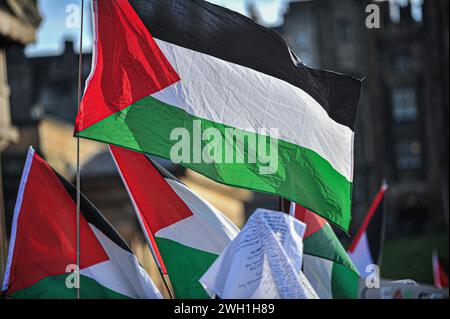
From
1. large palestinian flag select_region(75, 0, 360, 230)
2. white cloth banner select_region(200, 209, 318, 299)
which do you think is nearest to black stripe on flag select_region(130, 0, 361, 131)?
large palestinian flag select_region(75, 0, 360, 230)

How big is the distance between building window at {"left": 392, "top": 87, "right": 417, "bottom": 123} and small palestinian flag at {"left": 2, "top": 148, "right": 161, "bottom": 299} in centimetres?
5823

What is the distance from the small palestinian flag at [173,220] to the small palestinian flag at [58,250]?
295 mm

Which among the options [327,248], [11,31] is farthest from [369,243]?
[11,31]

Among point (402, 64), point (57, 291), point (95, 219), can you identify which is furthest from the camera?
point (402, 64)

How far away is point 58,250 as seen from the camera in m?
9.35

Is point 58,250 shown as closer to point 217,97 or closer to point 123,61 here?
point 123,61

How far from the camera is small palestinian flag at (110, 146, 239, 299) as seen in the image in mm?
9227

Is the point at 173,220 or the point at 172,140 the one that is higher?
the point at 172,140

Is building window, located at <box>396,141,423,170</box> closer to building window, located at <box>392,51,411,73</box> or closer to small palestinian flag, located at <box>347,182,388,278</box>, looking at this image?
building window, located at <box>392,51,411,73</box>

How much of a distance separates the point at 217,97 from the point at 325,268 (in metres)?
2.27

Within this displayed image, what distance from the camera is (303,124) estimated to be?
892cm

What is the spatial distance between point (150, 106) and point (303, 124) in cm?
127

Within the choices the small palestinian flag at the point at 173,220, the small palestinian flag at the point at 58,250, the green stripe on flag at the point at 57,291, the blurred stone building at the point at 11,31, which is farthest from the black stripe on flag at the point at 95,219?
the blurred stone building at the point at 11,31
